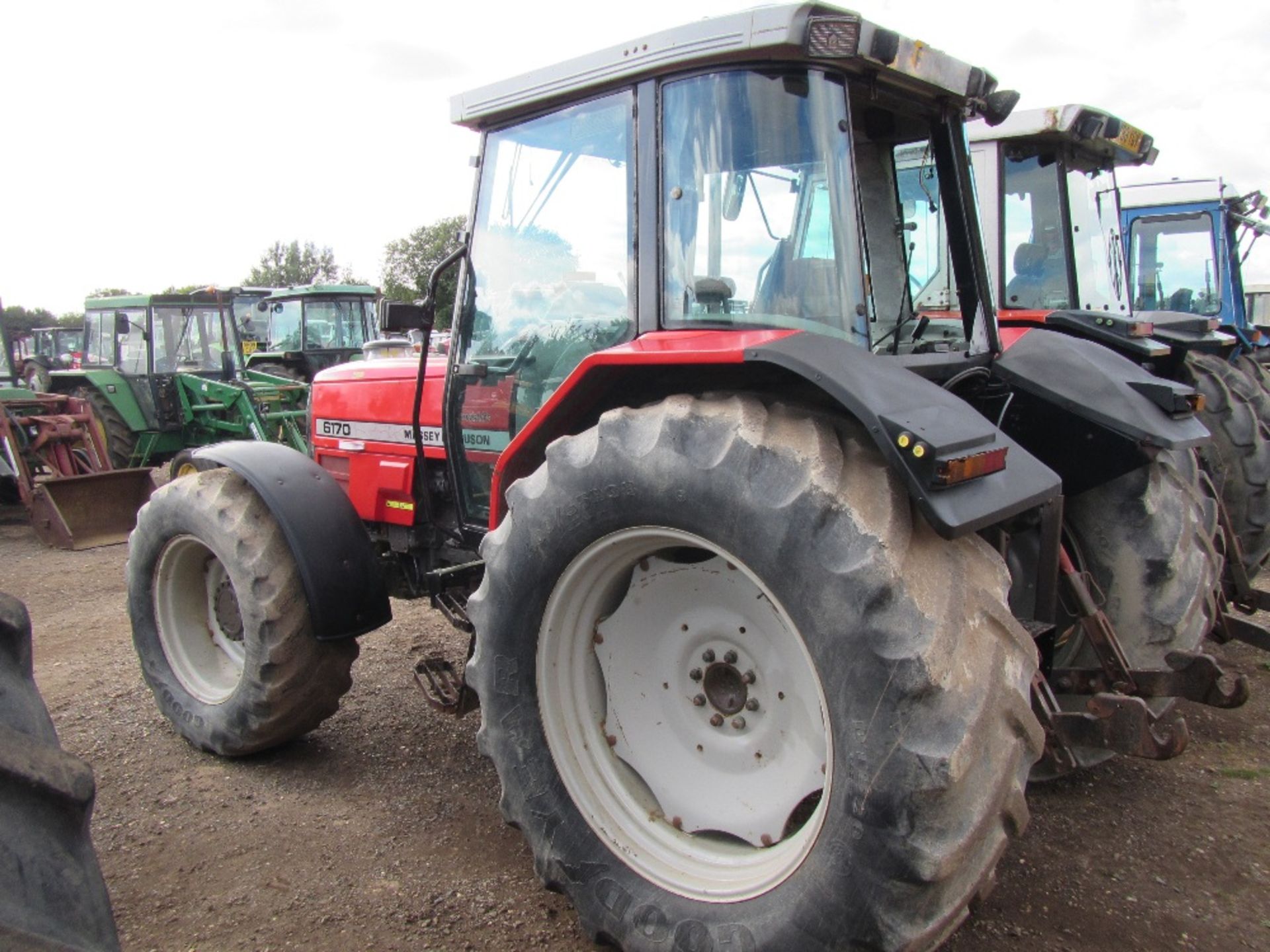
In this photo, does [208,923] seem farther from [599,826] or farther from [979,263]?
[979,263]

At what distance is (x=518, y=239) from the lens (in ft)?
9.95

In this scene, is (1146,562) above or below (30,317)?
below

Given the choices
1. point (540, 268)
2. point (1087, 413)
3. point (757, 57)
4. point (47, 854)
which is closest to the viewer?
point (47, 854)

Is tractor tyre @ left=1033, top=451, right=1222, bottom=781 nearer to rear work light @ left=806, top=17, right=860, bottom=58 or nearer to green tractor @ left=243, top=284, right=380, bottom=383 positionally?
rear work light @ left=806, top=17, right=860, bottom=58

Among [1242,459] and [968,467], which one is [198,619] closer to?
[968,467]

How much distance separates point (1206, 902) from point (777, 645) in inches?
56.8

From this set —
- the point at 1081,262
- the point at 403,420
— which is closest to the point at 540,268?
the point at 403,420

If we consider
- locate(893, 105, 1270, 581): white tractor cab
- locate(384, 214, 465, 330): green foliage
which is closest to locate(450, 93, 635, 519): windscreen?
locate(893, 105, 1270, 581): white tractor cab

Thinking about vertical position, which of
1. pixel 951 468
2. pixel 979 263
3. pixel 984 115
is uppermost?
pixel 984 115

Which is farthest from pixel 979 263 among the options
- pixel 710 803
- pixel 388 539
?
pixel 388 539

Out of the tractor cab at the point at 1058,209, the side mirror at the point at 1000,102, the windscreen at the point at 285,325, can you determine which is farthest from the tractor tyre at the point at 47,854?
the windscreen at the point at 285,325

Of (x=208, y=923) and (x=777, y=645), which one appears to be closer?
(x=777, y=645)

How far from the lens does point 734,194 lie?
94.0 inches

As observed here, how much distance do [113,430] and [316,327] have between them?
3.93 m
